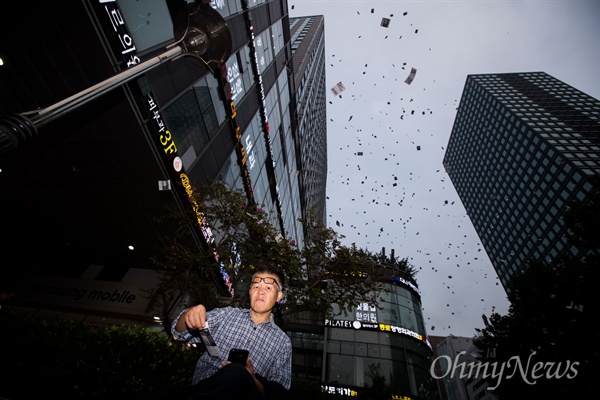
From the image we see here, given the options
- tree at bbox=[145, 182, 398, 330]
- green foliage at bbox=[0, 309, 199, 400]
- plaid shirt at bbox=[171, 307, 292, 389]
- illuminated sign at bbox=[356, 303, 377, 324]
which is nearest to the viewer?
plaid shirt at bbox=[171, 307, 292, 389]

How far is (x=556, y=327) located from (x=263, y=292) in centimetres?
1316

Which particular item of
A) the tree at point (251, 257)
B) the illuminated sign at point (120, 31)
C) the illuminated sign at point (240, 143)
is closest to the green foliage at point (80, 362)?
the tree at point (251, 257)

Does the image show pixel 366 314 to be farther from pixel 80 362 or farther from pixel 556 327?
pixel 80 362

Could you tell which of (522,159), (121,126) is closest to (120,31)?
(121,126)

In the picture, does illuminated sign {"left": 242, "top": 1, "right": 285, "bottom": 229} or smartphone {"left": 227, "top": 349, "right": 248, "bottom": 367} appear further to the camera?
illuminated sign {"left": 242, "top": 1, "right": 285, "bottom": 229}

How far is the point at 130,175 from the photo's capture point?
34.0 feet

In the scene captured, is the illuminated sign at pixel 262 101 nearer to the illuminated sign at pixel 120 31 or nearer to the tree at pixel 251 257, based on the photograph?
the tree at pixel 251 257

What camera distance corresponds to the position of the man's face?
335 cm

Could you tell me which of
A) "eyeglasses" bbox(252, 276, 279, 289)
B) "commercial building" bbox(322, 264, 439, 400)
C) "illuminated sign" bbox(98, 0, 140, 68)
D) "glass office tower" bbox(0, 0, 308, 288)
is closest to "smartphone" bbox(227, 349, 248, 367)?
"eyeglasses" bbox(252, 276, 279, 289)

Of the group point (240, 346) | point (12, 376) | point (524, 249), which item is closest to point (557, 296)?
point (240, 346)

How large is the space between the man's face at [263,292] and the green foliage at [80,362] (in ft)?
12.5

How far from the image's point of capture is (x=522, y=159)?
262 feet

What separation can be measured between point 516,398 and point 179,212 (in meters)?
14.9

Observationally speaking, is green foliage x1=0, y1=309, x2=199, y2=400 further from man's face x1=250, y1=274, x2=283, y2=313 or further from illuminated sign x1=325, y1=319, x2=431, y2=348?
illuminated sign x1=325, y1=319, x2=431, y2=348
